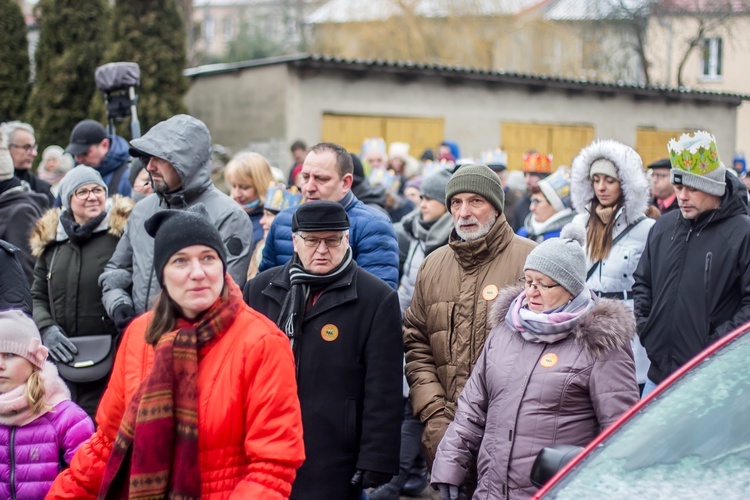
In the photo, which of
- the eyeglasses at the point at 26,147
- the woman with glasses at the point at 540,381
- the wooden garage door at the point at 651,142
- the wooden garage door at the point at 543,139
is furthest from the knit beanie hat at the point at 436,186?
the wooden garage door at the point at 651,142

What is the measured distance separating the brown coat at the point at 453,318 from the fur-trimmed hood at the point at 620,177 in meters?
1.44

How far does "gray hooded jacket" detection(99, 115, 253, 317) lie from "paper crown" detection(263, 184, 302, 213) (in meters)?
1.16

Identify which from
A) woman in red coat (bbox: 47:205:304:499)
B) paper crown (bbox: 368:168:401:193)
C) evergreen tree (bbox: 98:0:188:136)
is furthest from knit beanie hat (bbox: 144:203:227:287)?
evergreen tree (bbox: 98:0:188:136)

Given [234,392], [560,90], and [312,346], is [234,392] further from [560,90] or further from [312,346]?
[560,90]

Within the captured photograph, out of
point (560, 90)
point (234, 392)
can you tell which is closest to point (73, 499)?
point (234, 392)

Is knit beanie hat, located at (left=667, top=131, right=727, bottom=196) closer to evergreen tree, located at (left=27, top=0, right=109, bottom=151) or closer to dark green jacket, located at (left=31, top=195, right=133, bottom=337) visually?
dark green jacket, located at (left=31, top=195, right=133, bottom=337)

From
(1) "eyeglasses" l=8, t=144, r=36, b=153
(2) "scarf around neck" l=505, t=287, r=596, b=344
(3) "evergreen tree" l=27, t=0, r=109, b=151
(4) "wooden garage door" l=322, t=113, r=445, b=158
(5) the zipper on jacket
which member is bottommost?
(5) the zipper on jacket

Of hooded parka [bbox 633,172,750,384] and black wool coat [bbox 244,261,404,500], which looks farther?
hooded parka [bbox 633,172,750,384]

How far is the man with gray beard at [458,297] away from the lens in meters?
4.81

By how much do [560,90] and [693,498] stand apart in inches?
790

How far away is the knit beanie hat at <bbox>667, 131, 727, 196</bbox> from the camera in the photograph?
5457mm

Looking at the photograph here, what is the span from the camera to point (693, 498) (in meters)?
2.72

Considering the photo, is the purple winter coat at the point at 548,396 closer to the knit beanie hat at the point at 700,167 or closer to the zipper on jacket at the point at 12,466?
the knit beanie hat at the point at 700,167

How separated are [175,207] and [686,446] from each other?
330 centimetres
